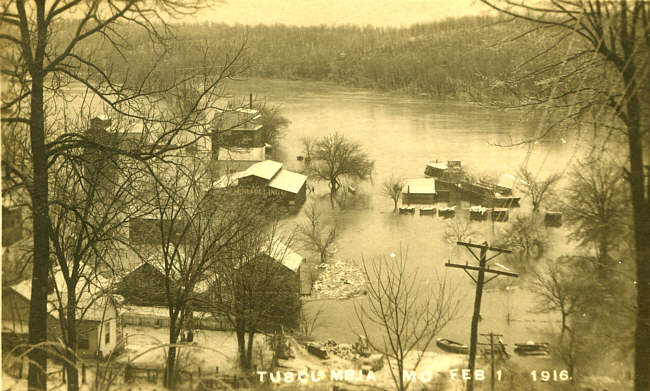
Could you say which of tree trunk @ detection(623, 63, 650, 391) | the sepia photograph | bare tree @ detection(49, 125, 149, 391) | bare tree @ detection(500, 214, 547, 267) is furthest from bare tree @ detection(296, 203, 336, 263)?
tree trunk @ detection(623, 63, 650, 391)

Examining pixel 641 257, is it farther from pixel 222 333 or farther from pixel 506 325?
pixel 222 333

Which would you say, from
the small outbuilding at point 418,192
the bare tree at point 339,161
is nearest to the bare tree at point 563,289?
the small outbuilding at point 418,192

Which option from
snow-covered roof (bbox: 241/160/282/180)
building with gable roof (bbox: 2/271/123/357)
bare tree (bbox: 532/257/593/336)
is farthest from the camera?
snow-covered roof (bbox: 241/160/282/180)

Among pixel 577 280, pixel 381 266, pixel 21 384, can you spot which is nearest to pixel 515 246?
pixel 577 280

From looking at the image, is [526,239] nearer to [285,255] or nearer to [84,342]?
[285,255]

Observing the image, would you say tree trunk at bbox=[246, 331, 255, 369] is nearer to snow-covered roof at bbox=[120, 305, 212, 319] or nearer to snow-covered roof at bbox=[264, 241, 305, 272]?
snow-covered roof at bbox=[120, 305, 212, 319]

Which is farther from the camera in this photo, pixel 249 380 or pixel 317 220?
pixel 317 220
